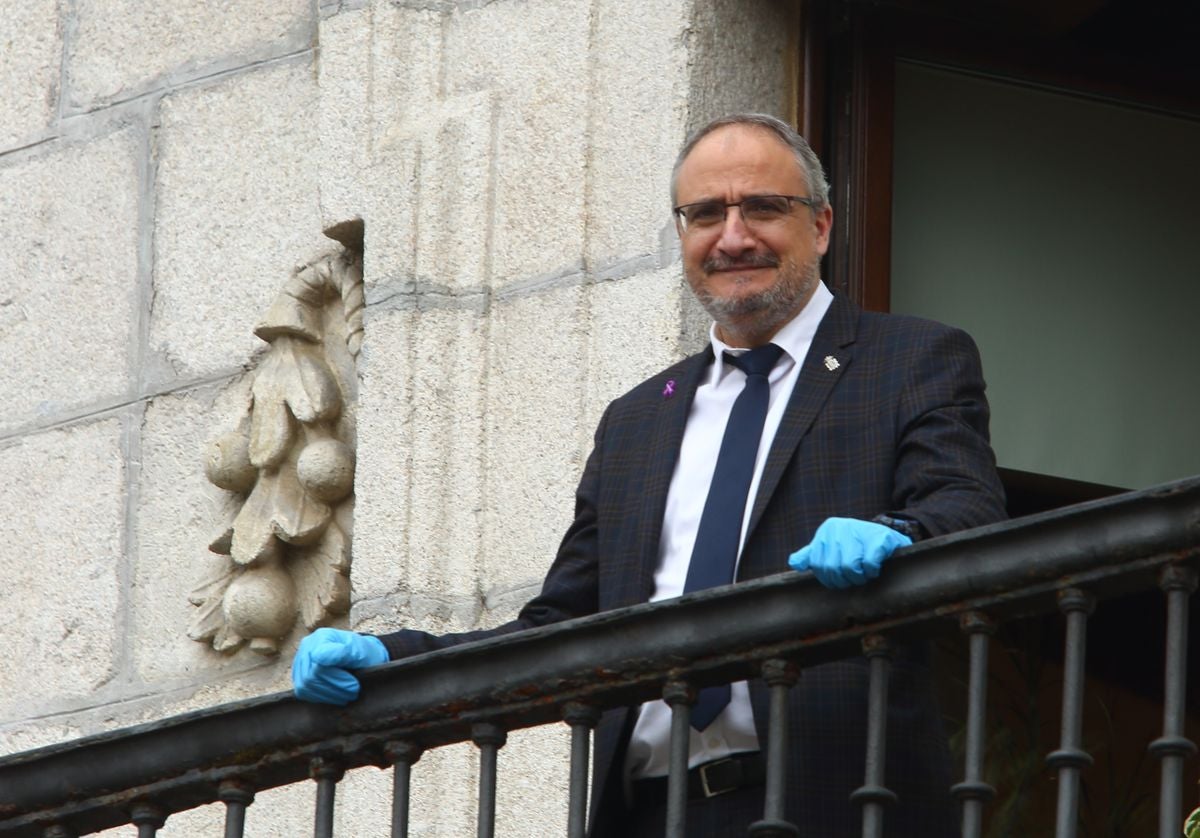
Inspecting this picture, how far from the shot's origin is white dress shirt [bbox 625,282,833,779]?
3465mm

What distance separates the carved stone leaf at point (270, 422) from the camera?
4977 millimetres

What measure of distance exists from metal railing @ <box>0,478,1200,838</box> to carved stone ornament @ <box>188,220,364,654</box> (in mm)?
1301

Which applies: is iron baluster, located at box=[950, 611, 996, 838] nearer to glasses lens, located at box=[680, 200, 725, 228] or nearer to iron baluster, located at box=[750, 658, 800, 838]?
iron baluster, located at box=[750, 658, 800, 838]

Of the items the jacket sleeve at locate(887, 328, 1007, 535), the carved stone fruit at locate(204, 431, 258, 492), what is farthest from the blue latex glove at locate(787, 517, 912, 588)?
the carved stone fruit at locate(204, 431, 258, 492)

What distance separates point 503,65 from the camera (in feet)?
16.1

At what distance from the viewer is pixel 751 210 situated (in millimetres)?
3834

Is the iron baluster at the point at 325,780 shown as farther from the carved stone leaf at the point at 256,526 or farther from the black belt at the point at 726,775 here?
the carved stone leaf at the point at 256,526

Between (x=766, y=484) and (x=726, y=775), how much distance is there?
14.5 inches

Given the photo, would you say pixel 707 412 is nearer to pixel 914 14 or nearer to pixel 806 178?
pixel 806 178

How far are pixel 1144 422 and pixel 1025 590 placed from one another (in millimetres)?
2267

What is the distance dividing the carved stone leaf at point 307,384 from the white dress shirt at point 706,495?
4.17 feet

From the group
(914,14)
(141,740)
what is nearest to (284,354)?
(914,14)

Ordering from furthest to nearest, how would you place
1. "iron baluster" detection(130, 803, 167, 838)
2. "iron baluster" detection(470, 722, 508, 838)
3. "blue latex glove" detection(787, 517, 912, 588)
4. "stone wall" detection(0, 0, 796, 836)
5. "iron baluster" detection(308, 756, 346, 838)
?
"stone wall" detection(0, 0, 796, 836) < "iron baluster" detection(130, 803, 167, 838) < "iron baluster" detection(308, 756, 346, 838) < "iron baluster" detection(470, 722, 508, 838) < "blue latex glove" detection(787, 517, 912, 588)

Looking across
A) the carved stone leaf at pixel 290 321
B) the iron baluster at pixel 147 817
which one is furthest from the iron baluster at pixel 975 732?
the carved stone leaf at pixel 290 321
